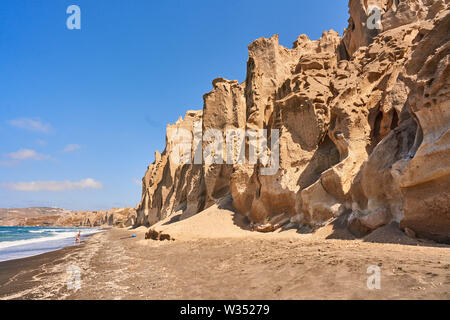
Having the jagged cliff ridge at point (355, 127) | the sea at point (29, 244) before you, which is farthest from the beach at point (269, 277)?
the sea at point (29, 244)

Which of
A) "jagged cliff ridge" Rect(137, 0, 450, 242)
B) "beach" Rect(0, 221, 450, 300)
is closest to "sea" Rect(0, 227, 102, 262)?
"beach" Rect(0, 221, 450, 300)

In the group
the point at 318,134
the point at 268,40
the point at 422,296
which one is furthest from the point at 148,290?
the point at 268,40

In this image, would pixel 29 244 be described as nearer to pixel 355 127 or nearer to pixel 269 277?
pixel 269 277

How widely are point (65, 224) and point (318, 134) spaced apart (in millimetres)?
96236

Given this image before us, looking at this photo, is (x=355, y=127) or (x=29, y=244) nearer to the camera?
(x=355, y=127)

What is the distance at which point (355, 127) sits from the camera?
25.6 feet

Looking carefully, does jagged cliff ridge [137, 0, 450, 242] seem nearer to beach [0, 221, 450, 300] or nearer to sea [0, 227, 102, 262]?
beach [0, 221, 450, 300]

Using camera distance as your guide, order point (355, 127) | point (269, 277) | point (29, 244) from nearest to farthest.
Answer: point (269, 277)
point (355, 127)
point (29, 244)

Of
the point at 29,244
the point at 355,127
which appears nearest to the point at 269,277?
the point at 355,127
